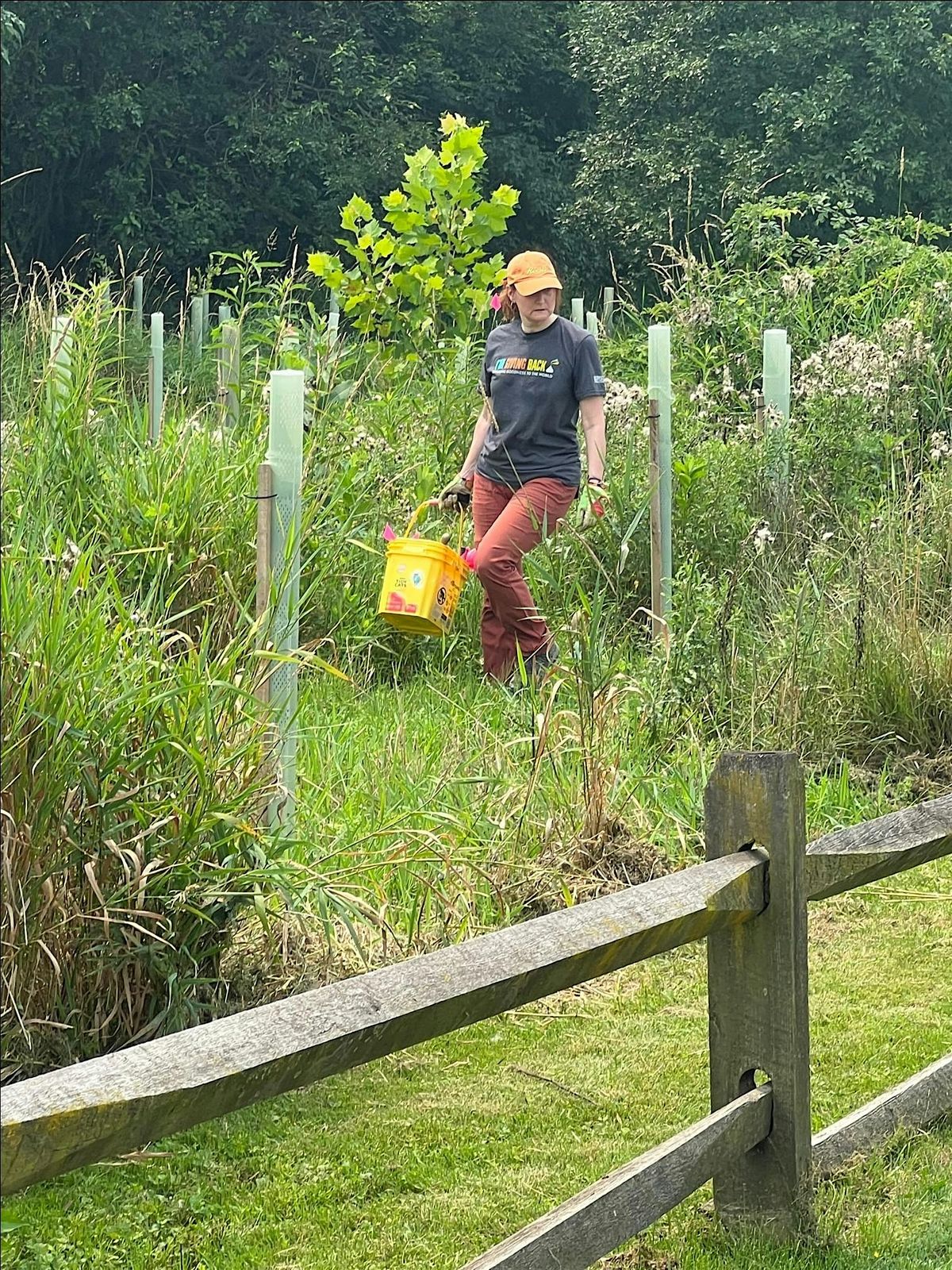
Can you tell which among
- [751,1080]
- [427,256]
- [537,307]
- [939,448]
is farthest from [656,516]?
[751,1080]

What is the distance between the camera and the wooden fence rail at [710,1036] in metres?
1.86

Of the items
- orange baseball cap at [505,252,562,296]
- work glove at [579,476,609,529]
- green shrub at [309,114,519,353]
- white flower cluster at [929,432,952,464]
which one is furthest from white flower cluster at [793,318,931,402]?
orange baseball cap at [505,252,562,296]

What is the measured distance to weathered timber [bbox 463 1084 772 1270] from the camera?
2439mm

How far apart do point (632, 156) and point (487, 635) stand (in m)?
22.7

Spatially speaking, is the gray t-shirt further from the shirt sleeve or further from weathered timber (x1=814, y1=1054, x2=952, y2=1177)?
weathered timber (x1=814, y1=1054, x2=952, y2=1177)

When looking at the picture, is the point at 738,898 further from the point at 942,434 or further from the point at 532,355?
the point at 942,434

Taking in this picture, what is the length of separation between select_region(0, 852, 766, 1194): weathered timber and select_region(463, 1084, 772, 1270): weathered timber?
33cm

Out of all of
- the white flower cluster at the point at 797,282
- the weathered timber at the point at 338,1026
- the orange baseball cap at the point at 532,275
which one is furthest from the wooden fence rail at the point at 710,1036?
the white flower cluster at the point at 797,282

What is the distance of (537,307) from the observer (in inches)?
274

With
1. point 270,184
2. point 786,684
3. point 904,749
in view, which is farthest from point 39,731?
point 270,184

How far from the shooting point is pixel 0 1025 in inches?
133

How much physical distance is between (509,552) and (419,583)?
75 cm

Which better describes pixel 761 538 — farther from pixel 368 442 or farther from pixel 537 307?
pixel 368 442

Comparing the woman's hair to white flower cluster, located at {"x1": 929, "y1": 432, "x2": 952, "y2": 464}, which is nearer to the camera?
the woman's hair
